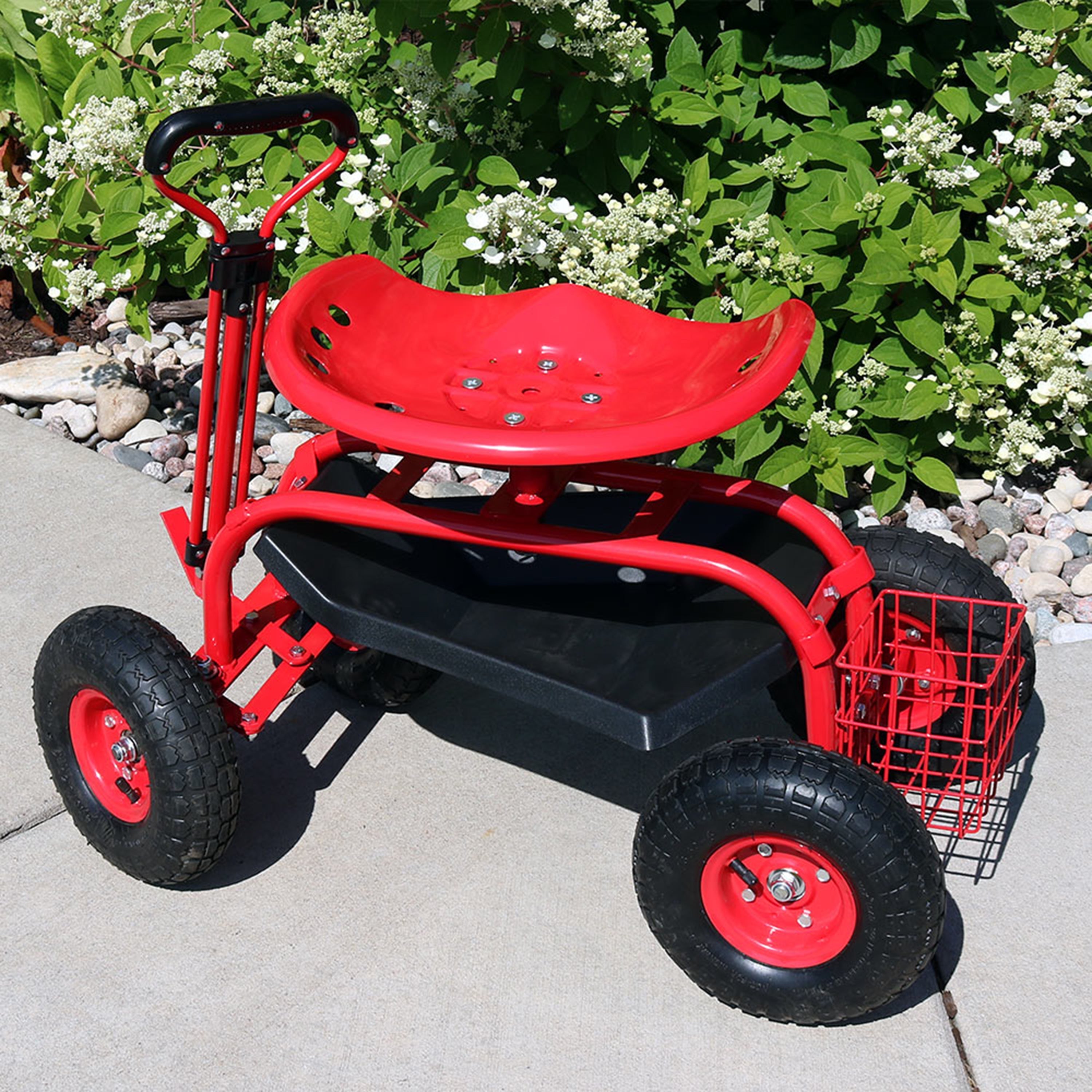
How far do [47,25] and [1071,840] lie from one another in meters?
3.57

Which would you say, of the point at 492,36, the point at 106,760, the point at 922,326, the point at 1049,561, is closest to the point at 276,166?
the point at 492,36

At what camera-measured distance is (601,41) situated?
3.15 m

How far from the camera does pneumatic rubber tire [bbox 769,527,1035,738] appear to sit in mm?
2434

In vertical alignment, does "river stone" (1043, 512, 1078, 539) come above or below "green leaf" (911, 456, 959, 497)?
below

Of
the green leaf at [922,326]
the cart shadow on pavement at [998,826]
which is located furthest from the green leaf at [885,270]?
the cart shadow on pavement at [998,826]

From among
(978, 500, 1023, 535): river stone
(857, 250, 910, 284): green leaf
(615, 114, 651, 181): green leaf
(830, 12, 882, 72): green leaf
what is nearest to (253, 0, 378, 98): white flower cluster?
(615, 114, 651, 181): green leaf

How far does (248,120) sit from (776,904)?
146 cm

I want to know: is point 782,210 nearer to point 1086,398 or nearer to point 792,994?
point 1086,398

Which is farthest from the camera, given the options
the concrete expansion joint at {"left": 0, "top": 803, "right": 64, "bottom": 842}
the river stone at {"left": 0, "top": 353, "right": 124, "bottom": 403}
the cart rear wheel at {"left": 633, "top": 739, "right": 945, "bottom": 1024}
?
the river stone at {"left": 0, "top": 353, "right": 124, "bottom": 403}

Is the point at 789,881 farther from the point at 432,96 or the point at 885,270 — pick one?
the point at 432,96

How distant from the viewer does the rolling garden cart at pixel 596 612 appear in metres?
1.98

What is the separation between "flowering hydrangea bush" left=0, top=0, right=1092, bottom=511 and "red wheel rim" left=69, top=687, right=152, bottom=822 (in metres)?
1.44

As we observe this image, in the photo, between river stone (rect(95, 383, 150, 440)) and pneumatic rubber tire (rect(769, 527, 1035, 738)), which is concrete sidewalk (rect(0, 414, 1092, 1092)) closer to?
pneumatic rubber tire (rect(769, 527, 1035, 738))

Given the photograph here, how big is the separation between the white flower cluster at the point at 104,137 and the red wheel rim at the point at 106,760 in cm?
177
